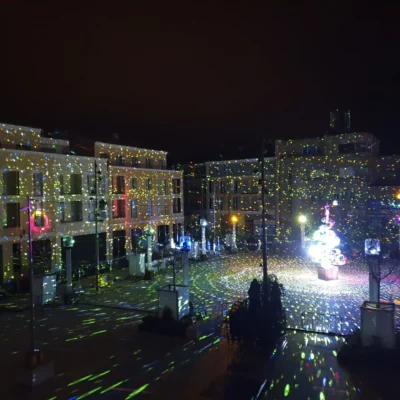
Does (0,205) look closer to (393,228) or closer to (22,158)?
(22,158)

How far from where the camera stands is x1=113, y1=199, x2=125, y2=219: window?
30.0 metres

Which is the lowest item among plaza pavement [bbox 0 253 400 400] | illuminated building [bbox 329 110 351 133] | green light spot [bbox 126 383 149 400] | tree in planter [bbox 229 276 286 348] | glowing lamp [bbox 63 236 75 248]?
plaza pavement [bbox 0 253 400 400]

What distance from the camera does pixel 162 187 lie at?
35.0 metres

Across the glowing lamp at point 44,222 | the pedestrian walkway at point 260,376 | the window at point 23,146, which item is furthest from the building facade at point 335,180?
the window at point 23,146

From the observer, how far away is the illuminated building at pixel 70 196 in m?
22.2

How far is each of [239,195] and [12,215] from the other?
2375 cm

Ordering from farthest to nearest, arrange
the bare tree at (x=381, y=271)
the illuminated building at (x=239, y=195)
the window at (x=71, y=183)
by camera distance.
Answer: the illuminated building at (x=239, y=195) → the window at (x=71, y=183) → the bare tree at (x=381, y=271)

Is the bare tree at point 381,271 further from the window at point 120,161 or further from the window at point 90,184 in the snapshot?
the window at point 120,161

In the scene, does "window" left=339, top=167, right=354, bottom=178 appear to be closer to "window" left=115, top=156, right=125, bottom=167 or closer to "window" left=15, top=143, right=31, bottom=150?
"window" left=115, top=156, right=125, bottom=167

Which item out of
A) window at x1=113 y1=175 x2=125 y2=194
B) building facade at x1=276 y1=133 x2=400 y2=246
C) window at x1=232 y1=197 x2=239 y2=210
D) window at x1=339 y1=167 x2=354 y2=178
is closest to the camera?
window at x1=113 y1=175 x2=125 y2=194

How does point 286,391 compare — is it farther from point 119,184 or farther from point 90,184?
point 119,184

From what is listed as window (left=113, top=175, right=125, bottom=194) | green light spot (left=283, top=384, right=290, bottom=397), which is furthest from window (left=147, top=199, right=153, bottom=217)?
green light spot (left=283, top=384, right=290, bottom=397)

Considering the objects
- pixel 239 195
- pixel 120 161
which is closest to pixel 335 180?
pixel 239 195

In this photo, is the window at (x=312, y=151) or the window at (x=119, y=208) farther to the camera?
the window at (x=312, y=151)
